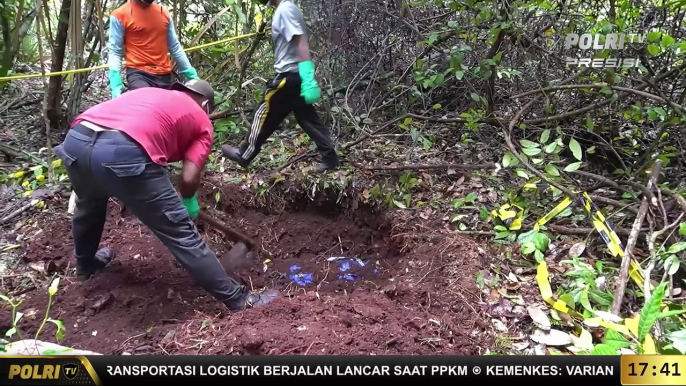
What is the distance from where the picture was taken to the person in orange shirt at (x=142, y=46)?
3.62 metres

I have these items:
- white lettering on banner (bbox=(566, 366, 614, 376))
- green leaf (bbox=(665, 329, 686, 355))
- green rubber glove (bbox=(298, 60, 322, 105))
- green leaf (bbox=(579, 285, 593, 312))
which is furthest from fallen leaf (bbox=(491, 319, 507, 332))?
green rubber glove (bbox=(298, 60, 322, 105))

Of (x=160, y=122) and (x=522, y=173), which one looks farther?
(x=522, y=173)

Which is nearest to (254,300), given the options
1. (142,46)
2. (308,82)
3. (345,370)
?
(345,370)

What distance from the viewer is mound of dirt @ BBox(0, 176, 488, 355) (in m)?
2.15

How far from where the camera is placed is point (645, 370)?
1474 mm

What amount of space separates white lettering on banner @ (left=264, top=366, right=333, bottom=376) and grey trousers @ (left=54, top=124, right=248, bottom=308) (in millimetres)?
995

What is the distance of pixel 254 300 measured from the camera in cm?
257

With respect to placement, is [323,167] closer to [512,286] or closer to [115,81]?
[115,81]

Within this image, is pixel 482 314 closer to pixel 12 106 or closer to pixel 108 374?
pixel 108 374

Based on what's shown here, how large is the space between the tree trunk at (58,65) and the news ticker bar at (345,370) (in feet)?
11.1

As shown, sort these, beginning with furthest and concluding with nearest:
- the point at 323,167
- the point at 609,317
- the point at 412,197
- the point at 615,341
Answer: the point at 323,167, the point at 412,197, the point at 609,317, the point at 615,341

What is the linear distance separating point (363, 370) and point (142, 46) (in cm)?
324

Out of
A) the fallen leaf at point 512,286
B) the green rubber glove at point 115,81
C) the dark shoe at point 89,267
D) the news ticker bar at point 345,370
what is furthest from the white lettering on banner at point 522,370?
the green rubber glove at point 115,81

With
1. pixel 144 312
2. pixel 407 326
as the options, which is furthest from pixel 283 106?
pixel 407 326
